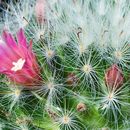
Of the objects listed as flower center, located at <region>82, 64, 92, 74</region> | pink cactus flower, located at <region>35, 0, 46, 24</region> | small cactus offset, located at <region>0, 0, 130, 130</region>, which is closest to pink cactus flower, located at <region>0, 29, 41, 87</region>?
small cactus offset, located at <region>0, 0, 130, 130</region>

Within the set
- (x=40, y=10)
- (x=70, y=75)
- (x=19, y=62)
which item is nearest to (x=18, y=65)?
(x=19, y=62)

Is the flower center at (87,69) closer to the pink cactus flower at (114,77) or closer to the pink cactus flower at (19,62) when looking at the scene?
the pink cactus flower at (114,77)

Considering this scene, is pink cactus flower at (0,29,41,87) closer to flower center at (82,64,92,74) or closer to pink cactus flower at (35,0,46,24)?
flower center at (82,64,92,74)

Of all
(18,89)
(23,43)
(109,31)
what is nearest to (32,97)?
(18,89)

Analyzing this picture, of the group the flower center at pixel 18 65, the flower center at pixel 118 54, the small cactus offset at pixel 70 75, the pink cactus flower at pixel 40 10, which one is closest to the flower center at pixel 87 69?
the small cactus offset at pixel 70 75

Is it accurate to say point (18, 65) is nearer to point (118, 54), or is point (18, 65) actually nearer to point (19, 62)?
point (19, 62)

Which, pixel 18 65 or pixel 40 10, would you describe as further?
pixel 40 10

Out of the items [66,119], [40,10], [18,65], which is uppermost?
[40,10]

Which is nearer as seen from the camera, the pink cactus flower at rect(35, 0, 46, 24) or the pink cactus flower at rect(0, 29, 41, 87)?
the pink cactus flower at rect(0, 29, 41, 87)
